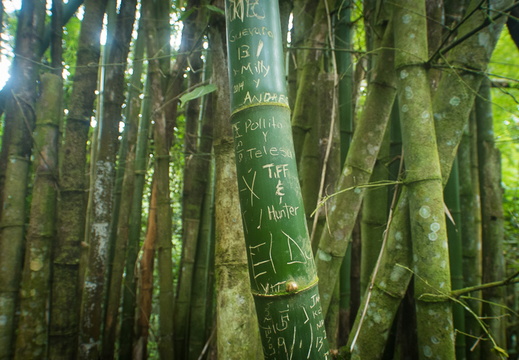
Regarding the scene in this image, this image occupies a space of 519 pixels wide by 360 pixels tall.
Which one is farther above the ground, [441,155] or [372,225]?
[441,155]

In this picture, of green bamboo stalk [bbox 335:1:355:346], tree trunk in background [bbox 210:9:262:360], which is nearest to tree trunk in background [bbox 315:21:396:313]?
→ tree trunk in background [bbox 210:9:262:360]

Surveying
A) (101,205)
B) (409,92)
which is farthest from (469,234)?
(101,205)

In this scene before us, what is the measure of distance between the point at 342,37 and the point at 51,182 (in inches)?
82.3

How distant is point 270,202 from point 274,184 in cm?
4

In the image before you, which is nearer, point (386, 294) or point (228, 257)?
point (228, 257)

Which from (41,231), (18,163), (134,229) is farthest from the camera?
(134,229)

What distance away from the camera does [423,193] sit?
4.01 ft

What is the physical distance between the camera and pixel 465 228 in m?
2.38

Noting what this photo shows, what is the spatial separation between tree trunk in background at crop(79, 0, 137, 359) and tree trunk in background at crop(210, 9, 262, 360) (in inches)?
47.2

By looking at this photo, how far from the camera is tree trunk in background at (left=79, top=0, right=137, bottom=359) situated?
6.72 feet

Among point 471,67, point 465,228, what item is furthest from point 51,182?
point 465,228

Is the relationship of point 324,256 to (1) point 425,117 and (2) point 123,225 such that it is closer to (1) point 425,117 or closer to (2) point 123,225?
(1) point 425,117

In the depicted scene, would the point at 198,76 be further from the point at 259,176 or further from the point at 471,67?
the point at 259,176

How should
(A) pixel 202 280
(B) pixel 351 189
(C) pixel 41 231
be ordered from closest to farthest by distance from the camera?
(B) pixel 351 189
(C) pixel 41 231
(A) pixel 202 280
